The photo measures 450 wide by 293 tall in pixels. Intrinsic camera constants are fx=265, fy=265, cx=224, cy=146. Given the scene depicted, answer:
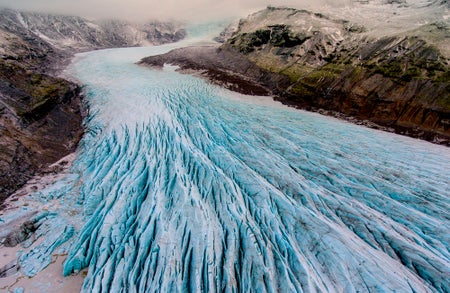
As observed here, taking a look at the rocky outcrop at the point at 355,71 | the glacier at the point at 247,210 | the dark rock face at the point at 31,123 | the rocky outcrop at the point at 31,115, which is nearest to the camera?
the glacier at the point at 247,210

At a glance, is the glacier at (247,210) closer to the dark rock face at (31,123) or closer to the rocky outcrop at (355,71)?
the dark rock face at (31,123)

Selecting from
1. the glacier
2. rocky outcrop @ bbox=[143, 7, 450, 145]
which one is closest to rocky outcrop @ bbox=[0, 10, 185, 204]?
the glacier

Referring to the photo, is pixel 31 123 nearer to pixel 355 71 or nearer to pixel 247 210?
pixel 247 210

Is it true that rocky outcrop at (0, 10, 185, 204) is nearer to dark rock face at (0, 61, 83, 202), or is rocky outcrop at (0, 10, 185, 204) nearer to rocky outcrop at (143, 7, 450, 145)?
dark rock face at (0, 61, 83, 202)

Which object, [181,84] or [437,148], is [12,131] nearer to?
[181,84]

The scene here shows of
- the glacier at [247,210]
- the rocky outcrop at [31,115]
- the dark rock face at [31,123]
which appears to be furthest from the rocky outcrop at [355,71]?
the dark rock face at [31,123]

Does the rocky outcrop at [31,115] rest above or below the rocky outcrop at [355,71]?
below
